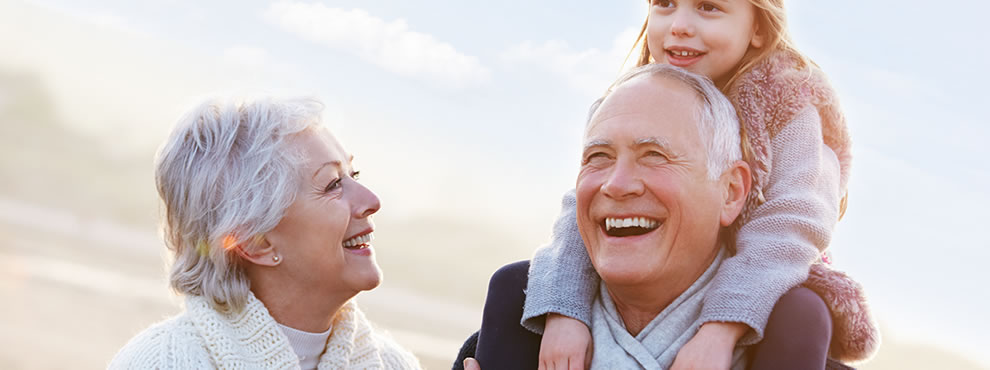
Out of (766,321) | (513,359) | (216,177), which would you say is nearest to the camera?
(766,321)

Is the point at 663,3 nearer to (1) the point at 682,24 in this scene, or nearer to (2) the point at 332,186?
(1) the point at 682,24

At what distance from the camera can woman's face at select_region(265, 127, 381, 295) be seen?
10.2 feet

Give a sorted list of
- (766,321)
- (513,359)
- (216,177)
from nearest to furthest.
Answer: (766,321) < (513,359) < (216,177)

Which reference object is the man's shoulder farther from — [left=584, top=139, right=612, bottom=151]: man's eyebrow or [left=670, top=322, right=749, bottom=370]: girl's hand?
[left=670, top=322, right=749, bottom=370]: girl's hand

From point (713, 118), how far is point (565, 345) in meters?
0.70

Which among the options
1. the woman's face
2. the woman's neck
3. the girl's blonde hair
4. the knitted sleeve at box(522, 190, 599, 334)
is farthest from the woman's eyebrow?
the girl's blonde hair

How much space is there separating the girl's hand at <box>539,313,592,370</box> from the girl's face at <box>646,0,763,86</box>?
0.79m

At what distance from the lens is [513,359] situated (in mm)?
2770

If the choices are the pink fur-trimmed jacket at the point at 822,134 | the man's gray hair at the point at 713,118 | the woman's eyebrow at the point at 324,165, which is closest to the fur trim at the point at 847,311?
the pink fur-trimmed jacket at the point at 822,134

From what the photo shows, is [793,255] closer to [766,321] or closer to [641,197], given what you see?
[766,321]

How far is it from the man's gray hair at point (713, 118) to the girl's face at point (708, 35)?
0.16 metres

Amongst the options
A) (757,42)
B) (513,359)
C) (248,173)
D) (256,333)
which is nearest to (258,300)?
(256,333)

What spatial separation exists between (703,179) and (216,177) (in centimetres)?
153

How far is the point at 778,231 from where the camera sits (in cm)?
241
